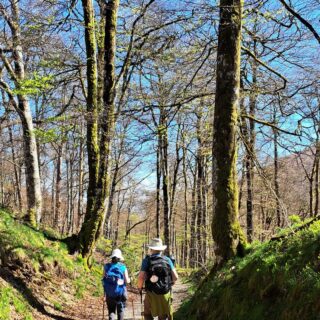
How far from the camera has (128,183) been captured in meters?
38.3

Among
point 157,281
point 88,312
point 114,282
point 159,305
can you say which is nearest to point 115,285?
point 114,282

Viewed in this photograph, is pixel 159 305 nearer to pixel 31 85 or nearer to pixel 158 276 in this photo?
pixel 158 276

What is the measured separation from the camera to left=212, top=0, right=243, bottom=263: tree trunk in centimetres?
727

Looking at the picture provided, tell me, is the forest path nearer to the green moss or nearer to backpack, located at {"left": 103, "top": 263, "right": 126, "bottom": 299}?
the green moss

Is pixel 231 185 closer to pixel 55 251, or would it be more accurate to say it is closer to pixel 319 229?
pixel 319 229

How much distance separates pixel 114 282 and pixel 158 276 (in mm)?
1930

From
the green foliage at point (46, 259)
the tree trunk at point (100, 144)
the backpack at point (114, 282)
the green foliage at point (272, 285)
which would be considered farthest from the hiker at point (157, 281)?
the tree trunk at point (100, 144)

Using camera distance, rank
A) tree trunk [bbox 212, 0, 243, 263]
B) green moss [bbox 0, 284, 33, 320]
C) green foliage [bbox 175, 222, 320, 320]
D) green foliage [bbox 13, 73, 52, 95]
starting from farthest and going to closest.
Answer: green foliage [bbox 13, 73, 52, 95] < tree trunk [bbox 212, 0, 243, 263] < green moss [bbox 0, 284, 33, 320] < green foliage [bbox 175, 222, 320, 320]

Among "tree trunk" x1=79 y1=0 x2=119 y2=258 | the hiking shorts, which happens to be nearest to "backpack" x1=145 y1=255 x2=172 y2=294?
the hiking shorts

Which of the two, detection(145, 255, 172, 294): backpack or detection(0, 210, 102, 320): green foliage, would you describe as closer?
detection(145, 255, 172, 294): backpack

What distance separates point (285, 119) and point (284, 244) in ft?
12.2

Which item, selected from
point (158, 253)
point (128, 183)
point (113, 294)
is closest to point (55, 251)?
point (113, 294)

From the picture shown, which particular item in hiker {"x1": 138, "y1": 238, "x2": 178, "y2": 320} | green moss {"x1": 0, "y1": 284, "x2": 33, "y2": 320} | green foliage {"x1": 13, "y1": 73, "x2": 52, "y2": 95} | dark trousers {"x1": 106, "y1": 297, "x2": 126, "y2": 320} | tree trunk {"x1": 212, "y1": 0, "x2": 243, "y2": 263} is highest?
green foliage {"x1": 13, "y1": 73, "x2": 52, "y2": 95}

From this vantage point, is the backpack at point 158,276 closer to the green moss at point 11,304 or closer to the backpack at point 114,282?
the backpack at point 114,282
